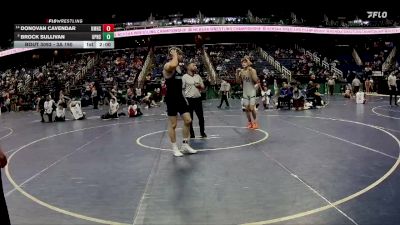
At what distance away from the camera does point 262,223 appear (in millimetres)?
3986

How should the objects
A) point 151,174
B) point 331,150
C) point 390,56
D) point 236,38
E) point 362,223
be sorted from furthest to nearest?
1. point 236,38
2. point 390,56
3. point 331,150
4. point 151,174
5. point 362,223

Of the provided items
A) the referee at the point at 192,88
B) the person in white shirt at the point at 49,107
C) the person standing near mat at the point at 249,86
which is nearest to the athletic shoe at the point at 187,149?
the referee at the point at 192,88

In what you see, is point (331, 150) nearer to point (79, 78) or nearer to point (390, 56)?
point (79, 78)

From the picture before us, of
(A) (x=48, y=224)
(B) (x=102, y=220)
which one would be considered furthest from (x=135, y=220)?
(A) (x=48, y=224)

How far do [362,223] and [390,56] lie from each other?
38.8 metres

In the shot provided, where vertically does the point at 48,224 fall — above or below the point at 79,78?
below

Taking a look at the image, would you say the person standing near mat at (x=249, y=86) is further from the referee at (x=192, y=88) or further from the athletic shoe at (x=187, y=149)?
the athletic shoe at (x=187, y=149)
